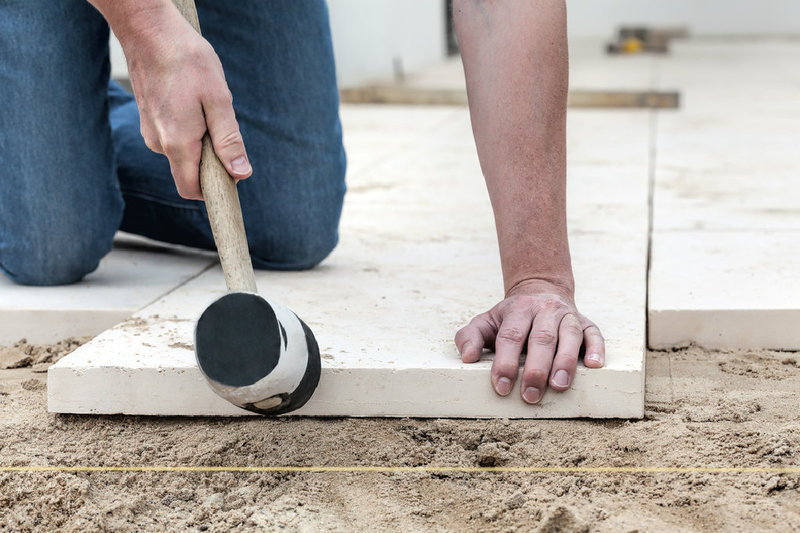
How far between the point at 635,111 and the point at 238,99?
3.21 m

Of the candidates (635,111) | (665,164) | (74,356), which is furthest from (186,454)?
(635,111)

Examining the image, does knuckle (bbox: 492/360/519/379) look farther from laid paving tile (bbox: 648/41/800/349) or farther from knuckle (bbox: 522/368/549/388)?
laid paving tile (bbox: 648/41/800/349)

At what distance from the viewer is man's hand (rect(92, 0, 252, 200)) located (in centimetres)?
115

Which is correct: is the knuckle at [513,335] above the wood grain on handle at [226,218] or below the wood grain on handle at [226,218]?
below

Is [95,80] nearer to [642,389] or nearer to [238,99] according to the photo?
[238,99]

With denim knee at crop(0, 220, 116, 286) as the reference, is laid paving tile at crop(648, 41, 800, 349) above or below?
below

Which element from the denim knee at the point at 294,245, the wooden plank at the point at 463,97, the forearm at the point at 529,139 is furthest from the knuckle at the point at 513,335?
the wooden plank at the point at 463,97

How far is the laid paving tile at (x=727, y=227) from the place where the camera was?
1522mm

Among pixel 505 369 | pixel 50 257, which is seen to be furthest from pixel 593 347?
pixel 50 257

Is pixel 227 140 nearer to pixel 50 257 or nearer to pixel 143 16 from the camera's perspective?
pixel 143 16

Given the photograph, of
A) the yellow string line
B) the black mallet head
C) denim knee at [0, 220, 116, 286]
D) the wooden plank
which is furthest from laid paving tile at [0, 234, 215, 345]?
the wooden plank

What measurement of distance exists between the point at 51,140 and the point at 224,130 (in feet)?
2.54

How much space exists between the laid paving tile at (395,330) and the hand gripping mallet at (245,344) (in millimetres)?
69

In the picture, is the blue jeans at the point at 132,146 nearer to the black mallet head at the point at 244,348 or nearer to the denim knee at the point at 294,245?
the denim knee at the point at 294,245
